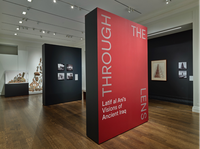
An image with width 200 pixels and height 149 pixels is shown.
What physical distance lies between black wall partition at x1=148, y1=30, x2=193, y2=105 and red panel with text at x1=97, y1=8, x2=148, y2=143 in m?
3.07

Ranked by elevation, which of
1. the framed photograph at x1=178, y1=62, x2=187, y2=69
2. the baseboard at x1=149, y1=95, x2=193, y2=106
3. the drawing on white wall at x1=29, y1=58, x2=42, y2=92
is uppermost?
the framed photograph at x1=178, y1=62, x2=187, y2=69

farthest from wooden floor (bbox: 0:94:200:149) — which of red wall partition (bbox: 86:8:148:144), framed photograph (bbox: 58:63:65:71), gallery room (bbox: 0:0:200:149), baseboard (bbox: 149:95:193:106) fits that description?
framed photograph (bbox: 58:63:65:71)

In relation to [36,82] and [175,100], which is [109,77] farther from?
[36,82]

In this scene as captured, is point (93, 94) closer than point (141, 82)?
Yes

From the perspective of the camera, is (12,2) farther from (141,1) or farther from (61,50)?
(141,1)

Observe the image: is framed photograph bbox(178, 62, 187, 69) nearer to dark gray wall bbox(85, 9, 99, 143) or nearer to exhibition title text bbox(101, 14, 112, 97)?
exhibition title text bbox(101, 14, 112, 97)

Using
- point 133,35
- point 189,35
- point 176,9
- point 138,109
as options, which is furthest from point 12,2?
point 189,35

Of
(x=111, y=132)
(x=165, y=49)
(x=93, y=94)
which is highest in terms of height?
(x=165, y=49)

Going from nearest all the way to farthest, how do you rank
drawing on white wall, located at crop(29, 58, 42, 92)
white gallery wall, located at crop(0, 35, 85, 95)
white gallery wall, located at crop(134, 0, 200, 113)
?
white gallery wall, located at crop(134, 0, 200, 113), white gallery wall, located at crop(0, 35, 85, 95), drawing on white wall, located at crop(29, 58, 42, 92)

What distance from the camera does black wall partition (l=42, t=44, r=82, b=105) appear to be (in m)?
6.13

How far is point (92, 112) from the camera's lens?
2.86 metres

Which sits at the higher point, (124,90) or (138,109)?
(124,90)

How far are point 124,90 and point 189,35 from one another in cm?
451

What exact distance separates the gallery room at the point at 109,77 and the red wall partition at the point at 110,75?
0.07ft
